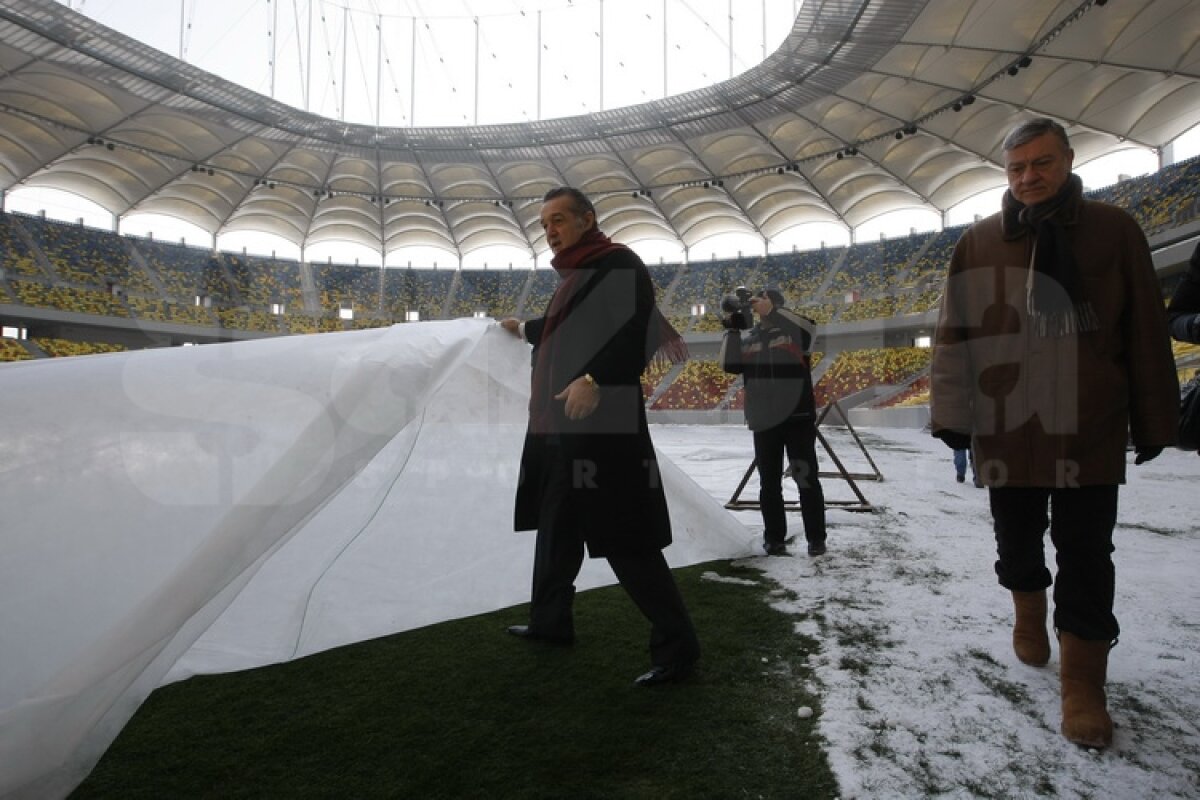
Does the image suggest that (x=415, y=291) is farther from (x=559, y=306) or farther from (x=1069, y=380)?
(x=1069, y=380)

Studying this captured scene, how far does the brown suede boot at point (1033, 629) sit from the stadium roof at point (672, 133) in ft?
52.5

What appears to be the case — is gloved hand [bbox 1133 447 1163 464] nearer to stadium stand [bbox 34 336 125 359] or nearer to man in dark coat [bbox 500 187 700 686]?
man in dark coat [bbox 500 187 700 686]

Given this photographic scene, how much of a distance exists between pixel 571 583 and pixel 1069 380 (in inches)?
62.7

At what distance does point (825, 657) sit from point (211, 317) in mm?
33849

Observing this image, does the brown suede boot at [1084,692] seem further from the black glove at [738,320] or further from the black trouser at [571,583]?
the black glove at [738,320]

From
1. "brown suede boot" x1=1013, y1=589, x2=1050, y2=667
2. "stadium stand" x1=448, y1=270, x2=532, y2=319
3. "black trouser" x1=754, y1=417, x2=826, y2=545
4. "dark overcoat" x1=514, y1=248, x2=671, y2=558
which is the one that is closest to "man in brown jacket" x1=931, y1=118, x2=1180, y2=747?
"brown suede boot" x1=1013, y1=589, x2=1050, y2=667

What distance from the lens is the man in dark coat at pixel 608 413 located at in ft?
5.89

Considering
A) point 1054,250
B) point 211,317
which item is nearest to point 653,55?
point 1054,250

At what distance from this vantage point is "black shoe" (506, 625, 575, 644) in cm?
211

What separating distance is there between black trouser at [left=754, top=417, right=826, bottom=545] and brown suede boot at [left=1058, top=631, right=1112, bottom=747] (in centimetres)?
178

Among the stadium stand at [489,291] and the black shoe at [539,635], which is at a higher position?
the stadium stand at [489,291]

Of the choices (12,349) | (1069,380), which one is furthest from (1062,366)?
(12,349)

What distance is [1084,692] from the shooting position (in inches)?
58.8

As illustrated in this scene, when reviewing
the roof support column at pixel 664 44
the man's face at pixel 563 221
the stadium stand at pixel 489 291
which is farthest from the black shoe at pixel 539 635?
the stadium stand at pixel 489 291
